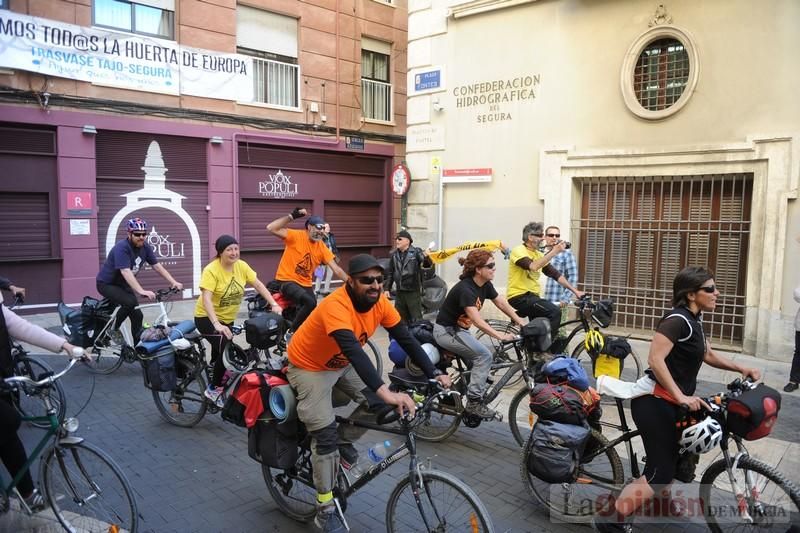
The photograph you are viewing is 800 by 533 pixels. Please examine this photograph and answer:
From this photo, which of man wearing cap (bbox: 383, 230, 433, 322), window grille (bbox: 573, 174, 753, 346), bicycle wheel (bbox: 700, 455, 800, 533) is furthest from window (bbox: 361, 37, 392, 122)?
bicycle wheel (bbox: 700, 455, 800, 533)

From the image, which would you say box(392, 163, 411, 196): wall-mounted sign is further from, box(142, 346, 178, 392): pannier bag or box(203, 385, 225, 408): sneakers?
box(142, 346, 178, 392): pannier bag

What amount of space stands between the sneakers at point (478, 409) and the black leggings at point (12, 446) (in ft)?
10.5

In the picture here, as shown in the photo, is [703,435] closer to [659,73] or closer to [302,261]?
[302,261]

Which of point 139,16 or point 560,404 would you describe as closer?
point 560,404

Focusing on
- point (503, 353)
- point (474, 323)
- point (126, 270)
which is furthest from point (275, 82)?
point (474, 323)

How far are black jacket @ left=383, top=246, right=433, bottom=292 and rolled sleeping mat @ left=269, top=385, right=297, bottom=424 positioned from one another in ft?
15.8

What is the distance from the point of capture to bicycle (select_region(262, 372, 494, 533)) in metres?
3.02

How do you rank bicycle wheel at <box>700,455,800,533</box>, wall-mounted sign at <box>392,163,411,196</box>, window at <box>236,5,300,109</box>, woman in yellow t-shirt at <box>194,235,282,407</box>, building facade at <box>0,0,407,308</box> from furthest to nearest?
1. window at <box>236,5,300,109</box>
2. wall-mounted sign at <box>392,163,411,196</box>
3. building facade at <box>0,0,407,308</box>
4. woman in yellow t-shirt at <box>194,235,282,407</box>
5. bicycle wheel at <box>700,455,800,533</box>

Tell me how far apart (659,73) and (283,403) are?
8.36 meters

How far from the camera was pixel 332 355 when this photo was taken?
3514mm

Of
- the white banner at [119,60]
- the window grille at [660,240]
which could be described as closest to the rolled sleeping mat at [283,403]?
the window grille at [660,240]

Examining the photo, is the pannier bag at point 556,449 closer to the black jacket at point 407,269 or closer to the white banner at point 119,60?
the black jacket at point 407,269

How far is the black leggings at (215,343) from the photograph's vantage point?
555cm

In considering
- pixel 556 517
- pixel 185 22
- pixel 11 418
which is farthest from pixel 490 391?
pixel 185 22
